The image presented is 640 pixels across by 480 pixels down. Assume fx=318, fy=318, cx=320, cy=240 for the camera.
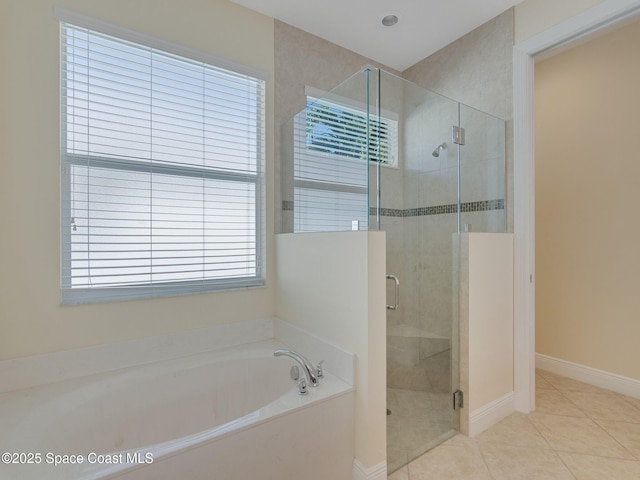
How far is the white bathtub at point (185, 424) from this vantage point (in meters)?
1.12

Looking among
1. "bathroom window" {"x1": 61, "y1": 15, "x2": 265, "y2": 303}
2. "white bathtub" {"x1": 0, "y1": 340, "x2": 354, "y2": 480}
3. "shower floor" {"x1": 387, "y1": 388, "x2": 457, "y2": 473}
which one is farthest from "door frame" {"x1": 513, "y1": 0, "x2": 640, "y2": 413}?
"bathroom window" {"x1": 61, "y1": 15, "x2": 265, "y2": 303}

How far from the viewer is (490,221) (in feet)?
7.35

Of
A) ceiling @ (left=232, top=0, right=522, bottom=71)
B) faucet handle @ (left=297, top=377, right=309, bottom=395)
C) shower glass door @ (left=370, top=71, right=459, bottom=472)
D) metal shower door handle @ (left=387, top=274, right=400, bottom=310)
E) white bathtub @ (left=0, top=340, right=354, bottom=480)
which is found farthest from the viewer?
ceiling @ (left=232, top=0, right=522, bottom=71)

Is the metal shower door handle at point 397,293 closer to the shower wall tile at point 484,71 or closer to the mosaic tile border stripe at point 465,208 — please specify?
the mosaic tile border stripe at point 465,208

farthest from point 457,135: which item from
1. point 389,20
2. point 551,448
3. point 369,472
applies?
point 369,472

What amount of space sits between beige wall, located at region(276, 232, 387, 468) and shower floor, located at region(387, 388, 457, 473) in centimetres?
21

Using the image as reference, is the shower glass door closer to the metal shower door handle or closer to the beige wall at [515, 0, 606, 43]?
the metal shower door handle

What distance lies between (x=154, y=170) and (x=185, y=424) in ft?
4.83

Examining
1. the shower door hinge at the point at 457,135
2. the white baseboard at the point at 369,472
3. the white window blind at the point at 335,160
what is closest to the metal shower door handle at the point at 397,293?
the white window blind at the point at 335,160

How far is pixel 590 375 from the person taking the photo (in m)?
2.57

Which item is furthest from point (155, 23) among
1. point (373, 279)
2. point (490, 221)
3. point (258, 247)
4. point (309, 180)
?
point (490, 221)

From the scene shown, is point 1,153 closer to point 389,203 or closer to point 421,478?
point 389,203

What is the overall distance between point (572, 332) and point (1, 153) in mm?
4042

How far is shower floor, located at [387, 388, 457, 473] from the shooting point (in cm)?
175
